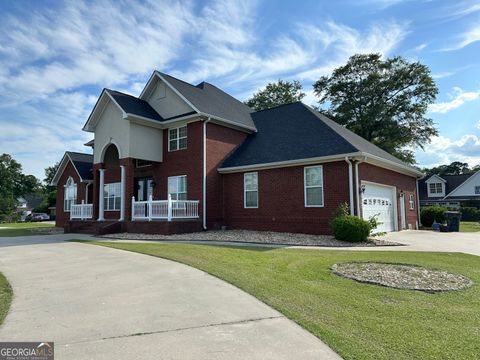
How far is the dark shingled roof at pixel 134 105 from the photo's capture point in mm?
19109

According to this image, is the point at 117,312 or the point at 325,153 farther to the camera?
the point at 325,153

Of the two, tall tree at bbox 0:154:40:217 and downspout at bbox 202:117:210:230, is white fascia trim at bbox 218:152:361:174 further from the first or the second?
tall tree at bbox 0:154:40:217

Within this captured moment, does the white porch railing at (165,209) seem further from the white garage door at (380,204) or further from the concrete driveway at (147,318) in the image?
the concrete driveway at (147,318)

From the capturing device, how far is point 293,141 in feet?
58.7

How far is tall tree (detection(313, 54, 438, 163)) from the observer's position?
35781 mm

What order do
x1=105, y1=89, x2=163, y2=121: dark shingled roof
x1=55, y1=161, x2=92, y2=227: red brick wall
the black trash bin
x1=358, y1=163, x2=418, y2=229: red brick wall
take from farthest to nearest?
x1=55, y1=161, x2=92, y2=227: red brick wall < the black trash bin < x1=105, y1=89, x2=163, y2=121: dark shingled roof < x1=358, y1=163, x2=418, y2=229: red brick wall

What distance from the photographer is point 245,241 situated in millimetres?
13852

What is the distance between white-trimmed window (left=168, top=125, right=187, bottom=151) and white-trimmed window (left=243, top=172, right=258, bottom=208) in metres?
4.14

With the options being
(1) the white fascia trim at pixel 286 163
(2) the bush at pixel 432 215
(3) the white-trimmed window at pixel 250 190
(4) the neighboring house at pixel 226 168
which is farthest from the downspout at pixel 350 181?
(2) the bush at pixel 432 215

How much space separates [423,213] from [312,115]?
12.1 meters

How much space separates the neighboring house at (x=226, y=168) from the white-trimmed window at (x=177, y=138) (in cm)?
6

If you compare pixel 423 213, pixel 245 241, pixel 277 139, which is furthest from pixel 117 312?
pixel 423 213

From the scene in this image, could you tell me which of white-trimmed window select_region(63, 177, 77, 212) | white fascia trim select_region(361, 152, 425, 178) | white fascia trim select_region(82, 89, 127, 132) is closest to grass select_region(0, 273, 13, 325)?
white fascia trim select_region(361, 152, 425, 178)

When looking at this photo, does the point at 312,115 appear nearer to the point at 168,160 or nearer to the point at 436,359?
the point at 168,160
